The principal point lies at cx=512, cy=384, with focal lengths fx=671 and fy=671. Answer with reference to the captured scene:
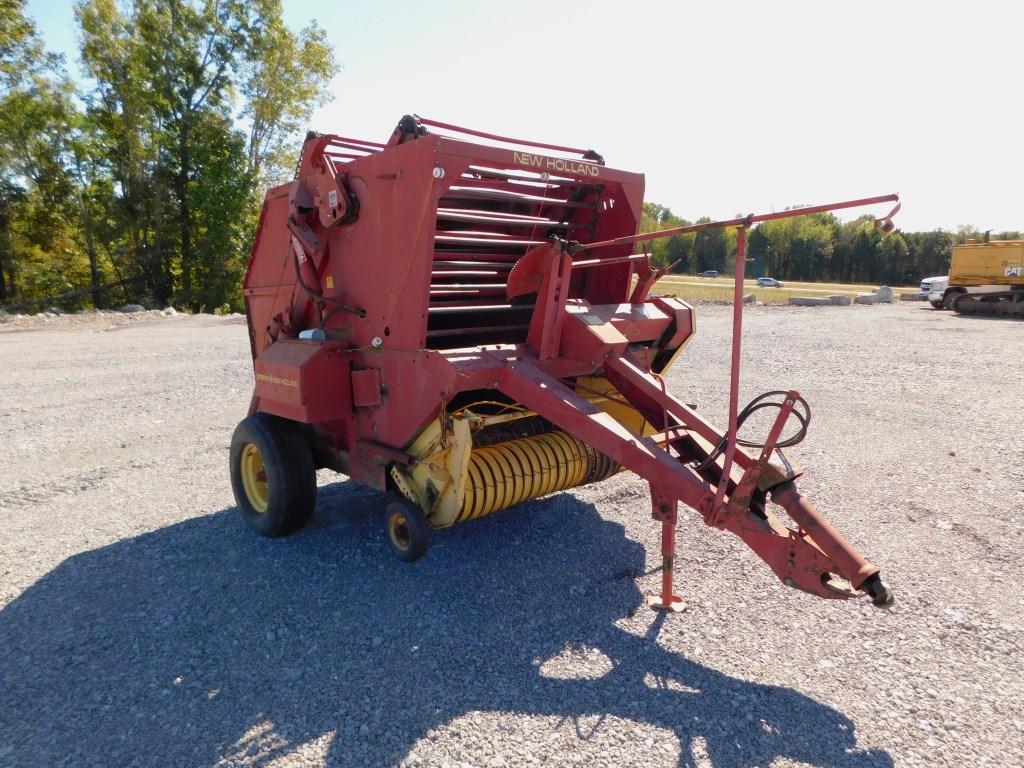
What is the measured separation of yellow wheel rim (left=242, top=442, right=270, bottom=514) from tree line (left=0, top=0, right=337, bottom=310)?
70.4 ft

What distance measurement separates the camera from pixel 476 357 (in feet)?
11.5

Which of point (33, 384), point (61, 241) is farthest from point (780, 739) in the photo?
point (61, 241)

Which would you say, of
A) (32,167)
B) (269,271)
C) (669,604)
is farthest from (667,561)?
(32,167)

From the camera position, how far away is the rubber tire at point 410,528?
3.64m

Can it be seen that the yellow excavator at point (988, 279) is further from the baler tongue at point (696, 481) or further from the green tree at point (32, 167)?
the green tree at point (32, 167)

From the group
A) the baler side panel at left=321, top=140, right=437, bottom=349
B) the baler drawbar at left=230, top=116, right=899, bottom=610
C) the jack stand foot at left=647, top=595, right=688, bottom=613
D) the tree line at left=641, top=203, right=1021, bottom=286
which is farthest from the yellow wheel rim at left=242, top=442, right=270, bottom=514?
the tree line at left=641, top=203, right=1021, bottom=286

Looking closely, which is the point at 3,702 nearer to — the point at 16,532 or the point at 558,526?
the point at 16,532

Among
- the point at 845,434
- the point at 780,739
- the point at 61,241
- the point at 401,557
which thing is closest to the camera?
the point at 780,739

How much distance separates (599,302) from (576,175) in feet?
3.43

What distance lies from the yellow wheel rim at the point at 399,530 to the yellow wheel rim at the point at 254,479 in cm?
120

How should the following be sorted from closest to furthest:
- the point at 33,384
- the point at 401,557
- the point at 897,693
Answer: the point at 897,693, the point at 401,557, the point at 33,384

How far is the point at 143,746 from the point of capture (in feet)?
8.21

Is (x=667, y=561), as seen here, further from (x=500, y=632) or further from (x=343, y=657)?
(x=343, y=657)

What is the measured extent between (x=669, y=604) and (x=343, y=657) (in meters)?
1.61
